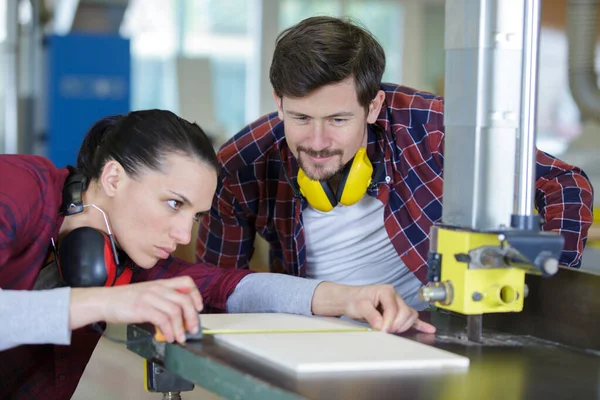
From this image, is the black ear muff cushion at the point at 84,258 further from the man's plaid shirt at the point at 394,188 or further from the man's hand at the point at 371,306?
the man's plaid shirt at the point at 394,188

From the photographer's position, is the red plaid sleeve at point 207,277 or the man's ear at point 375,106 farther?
the man's ear at point 375,106

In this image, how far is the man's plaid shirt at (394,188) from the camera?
7.06 ft

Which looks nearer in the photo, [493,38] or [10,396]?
[493,38]

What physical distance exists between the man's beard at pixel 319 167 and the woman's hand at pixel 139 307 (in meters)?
0.83

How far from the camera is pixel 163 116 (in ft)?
5.57

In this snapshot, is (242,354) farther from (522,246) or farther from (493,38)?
(493,38)

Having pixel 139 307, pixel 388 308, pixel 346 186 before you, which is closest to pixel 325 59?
pixel 346 186

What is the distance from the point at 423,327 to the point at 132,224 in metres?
0.58

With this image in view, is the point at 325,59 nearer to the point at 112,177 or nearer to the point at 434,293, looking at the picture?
the point at 112,177

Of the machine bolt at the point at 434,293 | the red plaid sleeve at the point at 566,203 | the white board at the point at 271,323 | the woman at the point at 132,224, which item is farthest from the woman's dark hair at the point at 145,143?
the red plaid sleeve at the point at 566,203

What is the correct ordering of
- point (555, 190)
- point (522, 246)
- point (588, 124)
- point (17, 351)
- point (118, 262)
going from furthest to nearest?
1. point (588, 124)
2. point (555, 190)
3. point (17, 351)
4. point (118, 262)
5. point (522, 246)

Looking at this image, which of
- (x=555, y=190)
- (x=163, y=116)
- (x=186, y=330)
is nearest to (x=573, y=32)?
(x=555, y=190)

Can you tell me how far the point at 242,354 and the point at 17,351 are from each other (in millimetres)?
720

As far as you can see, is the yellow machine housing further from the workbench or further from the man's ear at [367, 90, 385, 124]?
the man's ear at [367, 90, 385, 124]
